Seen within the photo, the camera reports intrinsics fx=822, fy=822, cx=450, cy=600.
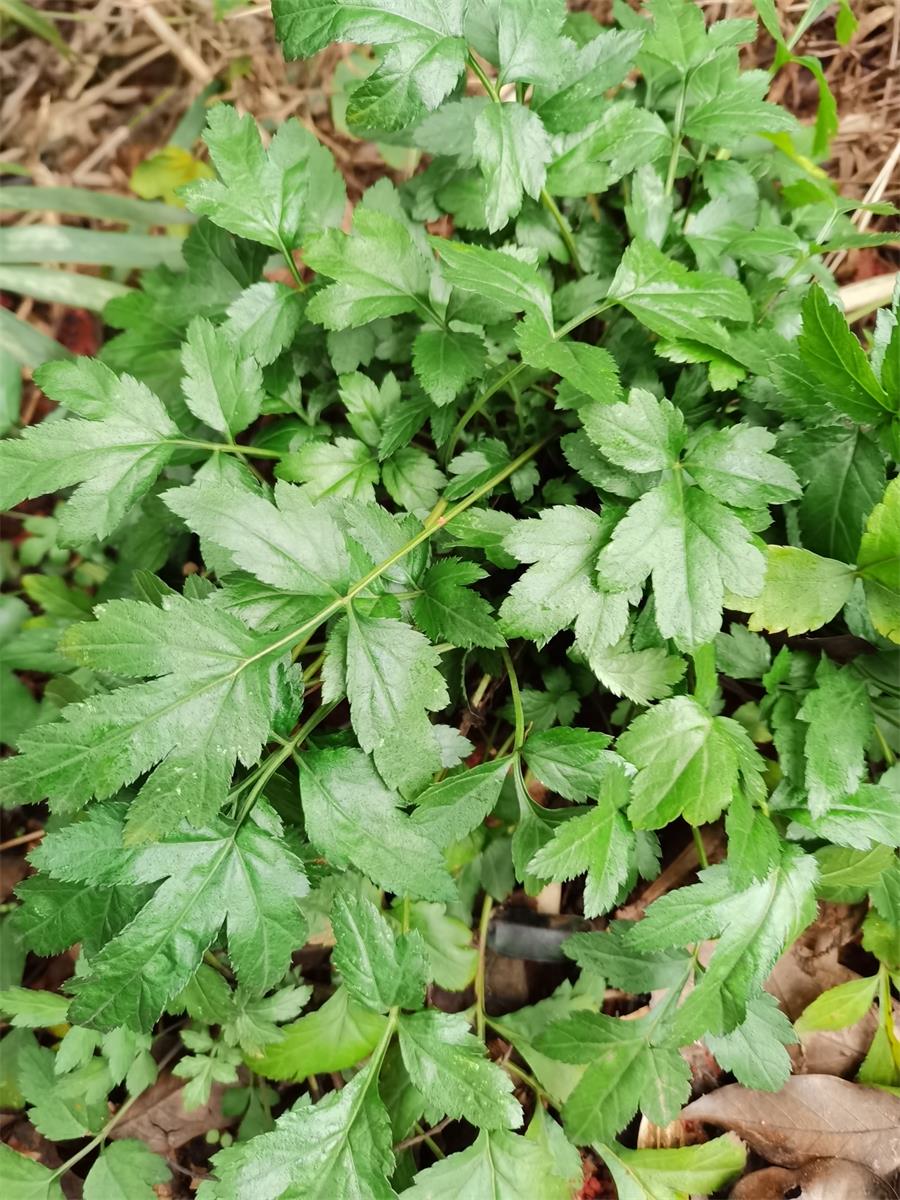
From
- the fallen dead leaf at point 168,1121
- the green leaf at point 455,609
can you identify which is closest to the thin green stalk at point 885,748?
the green leaf at point 455,609

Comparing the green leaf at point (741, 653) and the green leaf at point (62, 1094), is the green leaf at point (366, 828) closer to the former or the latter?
the green leaf at point (741, 653)

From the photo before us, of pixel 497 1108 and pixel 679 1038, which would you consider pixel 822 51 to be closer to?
pixel 679 1038

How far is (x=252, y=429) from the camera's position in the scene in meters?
1.78

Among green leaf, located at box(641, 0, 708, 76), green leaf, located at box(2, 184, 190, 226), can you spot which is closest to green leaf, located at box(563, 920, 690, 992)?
green leaf, located at box(641, 0, 708, 76)

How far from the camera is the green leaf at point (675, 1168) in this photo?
A: 1.32m

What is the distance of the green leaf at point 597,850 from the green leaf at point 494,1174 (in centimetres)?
40

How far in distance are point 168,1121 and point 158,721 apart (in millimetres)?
958

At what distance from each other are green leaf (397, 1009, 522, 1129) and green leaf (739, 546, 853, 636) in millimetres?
728

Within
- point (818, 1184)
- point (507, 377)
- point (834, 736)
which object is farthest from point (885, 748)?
point (507, 377)

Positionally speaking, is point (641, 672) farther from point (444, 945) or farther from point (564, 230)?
point (564, 230)

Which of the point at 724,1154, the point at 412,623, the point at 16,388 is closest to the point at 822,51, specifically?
the point at 412,623

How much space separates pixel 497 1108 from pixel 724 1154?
54 cm

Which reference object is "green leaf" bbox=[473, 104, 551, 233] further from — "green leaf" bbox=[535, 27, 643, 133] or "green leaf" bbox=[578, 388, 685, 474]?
"green leaf" bbox=[578, 388, 685, 474]

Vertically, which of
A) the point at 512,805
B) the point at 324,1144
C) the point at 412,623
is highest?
the point at 412,623
